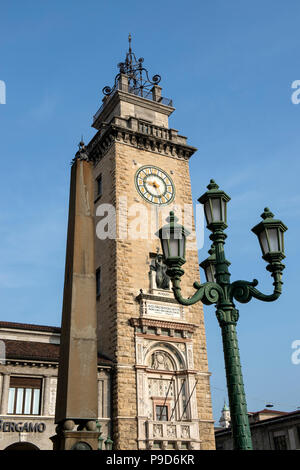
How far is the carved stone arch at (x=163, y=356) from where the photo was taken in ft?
89.9

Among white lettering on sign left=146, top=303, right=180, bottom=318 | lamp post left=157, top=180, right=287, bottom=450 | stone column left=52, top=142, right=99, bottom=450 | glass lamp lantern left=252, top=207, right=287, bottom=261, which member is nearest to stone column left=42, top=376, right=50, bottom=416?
white lettering on sign left=146, top=303, right=180, bottom=318

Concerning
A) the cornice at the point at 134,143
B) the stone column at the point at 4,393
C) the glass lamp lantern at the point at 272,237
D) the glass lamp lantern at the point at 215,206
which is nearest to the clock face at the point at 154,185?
the cornice at the point at 134,143

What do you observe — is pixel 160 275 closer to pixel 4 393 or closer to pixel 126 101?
pixel 4 393

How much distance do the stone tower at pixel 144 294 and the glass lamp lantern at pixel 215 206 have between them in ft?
56.6

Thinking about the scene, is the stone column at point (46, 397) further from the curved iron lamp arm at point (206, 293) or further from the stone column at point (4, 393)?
the curved iron lamp arm at point (206, 293)

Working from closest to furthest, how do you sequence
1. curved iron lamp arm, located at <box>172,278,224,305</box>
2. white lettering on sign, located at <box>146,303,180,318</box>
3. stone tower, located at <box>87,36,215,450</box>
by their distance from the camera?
curved iron lamp arm, located at <box>172,278,224,305</box> < stone tower, located at <box>87,36,215,450</box> < white lettering on sign, located at <box>146,303,180,318</box>

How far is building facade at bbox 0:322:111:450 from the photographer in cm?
2286

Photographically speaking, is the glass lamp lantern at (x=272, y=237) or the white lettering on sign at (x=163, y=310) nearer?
the glass lamp lantern at (x=272, y=237)

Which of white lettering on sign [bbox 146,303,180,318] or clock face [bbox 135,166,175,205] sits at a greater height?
clock face [bbox 135,166,175,205]

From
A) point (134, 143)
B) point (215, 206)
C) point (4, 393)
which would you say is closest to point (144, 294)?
point (4, 393)

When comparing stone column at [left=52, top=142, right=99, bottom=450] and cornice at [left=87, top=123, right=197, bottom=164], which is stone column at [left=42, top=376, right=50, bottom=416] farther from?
cornice at [left=87, top=123, right=197, bottom=164]

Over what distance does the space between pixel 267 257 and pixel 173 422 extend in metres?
18.3

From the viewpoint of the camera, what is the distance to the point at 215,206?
10.4m

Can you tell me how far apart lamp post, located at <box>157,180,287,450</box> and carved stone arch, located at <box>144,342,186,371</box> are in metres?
18.2
